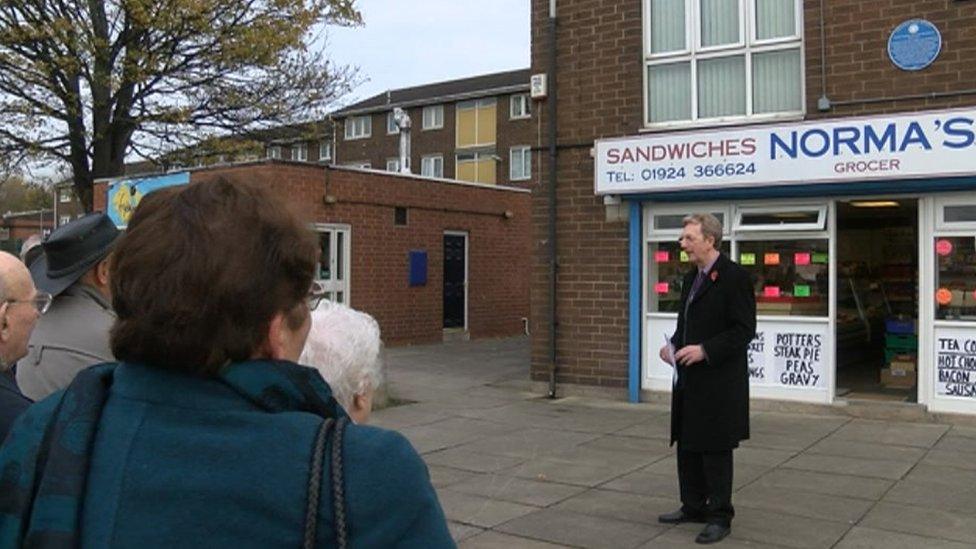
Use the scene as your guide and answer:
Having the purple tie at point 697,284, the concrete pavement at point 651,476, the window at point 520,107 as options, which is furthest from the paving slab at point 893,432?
the window at point 520,107

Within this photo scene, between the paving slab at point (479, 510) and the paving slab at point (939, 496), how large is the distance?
2710 mm

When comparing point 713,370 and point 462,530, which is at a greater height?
point 713,370

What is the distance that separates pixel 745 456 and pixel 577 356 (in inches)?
144

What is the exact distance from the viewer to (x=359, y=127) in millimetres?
49812

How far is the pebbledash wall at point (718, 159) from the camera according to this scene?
9070mm

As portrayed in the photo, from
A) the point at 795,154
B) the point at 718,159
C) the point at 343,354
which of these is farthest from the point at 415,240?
the point at 343,354

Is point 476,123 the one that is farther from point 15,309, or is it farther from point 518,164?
point 15,309

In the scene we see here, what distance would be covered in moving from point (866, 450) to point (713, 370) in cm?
353

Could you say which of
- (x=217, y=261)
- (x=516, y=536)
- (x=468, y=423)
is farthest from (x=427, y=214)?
(x=217, y=261)

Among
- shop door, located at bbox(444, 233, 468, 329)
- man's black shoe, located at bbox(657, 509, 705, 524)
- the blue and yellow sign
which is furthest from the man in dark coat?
shop door, located at bbox(444, 233, 468, 329)

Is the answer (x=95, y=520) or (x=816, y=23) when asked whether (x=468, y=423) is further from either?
(x=95, y=520)

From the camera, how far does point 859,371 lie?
12430 millimetres

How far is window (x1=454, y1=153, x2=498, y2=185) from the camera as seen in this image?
43.6m

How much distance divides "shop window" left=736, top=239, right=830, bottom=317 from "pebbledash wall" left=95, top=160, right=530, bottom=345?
22.7 feet
